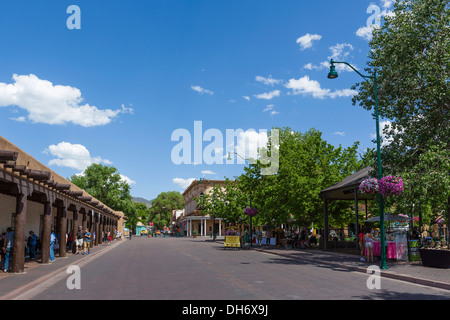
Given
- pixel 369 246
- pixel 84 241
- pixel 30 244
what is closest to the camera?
pixel 369 246

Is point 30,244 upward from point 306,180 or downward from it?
downward

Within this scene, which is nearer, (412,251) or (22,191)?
(22,191)

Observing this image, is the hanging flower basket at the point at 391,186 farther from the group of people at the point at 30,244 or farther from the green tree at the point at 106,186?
the green tree at the point at 106,186

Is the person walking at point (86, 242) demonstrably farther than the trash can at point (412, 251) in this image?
Yes

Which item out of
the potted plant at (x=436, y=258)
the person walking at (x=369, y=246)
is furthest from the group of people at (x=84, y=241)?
the potted plant at (x=436, y=258)

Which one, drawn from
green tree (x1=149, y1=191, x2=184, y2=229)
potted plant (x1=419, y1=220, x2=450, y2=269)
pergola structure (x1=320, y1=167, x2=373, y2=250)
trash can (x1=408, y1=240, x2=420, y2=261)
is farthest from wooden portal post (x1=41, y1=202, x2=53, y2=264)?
green tree (x1=149, y1=191, x2=184, y2=229)

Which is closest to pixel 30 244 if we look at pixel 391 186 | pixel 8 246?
pixel 8 246

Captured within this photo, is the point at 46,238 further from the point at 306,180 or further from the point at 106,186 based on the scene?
the point at 106,186

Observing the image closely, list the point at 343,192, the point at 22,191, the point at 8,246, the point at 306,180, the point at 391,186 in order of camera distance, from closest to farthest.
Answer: the point at 22,191 → the point at 8,246 → the point at 391,186 → the point at 343,192 → the point at 306,180

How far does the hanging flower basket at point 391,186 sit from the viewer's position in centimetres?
1659

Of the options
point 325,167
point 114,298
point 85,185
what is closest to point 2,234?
point 114,298

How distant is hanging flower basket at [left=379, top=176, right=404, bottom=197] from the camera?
16.6m

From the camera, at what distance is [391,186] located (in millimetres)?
16609
